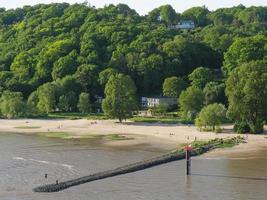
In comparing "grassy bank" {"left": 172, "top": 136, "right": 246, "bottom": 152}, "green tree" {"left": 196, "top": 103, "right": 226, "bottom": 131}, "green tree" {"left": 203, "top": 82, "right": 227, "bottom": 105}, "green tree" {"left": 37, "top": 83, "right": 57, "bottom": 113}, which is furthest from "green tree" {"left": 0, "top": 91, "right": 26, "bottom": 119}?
"grassy bank" {"left": 172, "top": 136, "right": 246, "bottom": 152}

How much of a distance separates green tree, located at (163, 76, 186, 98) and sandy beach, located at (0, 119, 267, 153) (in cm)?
2071

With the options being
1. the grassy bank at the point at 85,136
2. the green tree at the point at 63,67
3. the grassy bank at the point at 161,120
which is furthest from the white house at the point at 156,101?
the grassy bank at the point at 85,136

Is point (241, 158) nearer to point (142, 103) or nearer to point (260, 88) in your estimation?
point (260, 88)

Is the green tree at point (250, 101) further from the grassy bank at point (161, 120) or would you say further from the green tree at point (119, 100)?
the green tree at point (119, 100)

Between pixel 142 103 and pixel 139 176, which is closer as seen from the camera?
pixel 139 176

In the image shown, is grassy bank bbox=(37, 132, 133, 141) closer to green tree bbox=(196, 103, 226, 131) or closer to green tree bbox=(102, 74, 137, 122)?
green tree bbox=(196, 103, 226, 131)

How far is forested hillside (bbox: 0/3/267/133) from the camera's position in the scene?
127250mm

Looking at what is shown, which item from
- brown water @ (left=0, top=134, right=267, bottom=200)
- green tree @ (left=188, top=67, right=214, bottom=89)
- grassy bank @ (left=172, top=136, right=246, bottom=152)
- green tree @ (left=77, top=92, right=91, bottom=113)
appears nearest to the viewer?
brown water @ (left=0, top=134, right=267, bottom=200)

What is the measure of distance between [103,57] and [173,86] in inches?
1148

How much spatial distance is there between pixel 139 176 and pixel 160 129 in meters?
33.1

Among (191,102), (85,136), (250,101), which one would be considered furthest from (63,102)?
(250,101)

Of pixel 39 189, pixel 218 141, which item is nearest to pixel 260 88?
pixel 218 141

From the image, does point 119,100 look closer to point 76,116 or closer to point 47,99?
point 76,116

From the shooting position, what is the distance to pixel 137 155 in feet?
228
